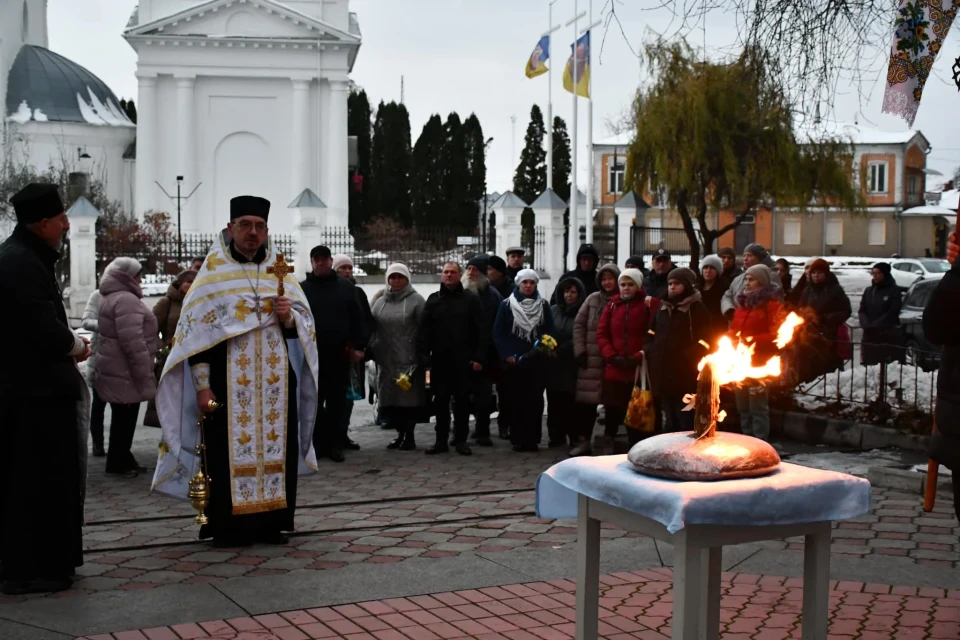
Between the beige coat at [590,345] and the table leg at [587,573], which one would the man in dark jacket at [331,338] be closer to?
the beige coat at [590,345]

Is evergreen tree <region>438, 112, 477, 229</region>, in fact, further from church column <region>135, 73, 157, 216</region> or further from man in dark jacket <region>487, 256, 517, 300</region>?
man in dark jacket <region>487, 256, 517, 300</region>

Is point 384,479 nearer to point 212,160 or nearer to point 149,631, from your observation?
point 149,631

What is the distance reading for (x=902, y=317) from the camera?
20047 millimetres

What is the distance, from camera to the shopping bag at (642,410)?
1012 centimetres

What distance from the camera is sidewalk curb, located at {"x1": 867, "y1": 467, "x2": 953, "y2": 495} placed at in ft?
29.4

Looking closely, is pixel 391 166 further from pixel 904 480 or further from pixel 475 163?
pixel 904 480

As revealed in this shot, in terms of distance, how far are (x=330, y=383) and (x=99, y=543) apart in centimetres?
391

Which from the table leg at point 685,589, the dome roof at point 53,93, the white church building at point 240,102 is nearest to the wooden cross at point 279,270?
the table leg at point 685,589

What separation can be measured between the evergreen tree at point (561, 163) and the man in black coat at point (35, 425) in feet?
169

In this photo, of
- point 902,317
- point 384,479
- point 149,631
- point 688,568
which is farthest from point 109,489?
point 902,317

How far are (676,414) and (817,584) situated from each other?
20.3 ft

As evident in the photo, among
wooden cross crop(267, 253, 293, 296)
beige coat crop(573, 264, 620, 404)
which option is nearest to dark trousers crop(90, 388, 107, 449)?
wooden cross crop(267, 253, 293, 296)

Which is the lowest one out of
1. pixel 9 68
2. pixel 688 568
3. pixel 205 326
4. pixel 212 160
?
pixel 688 568

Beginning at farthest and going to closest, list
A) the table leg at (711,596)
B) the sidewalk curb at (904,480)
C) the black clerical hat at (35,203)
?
the sidewalk curb at (904,480)
the black clerical hat at (35,203)
the table leg at (711,596)
